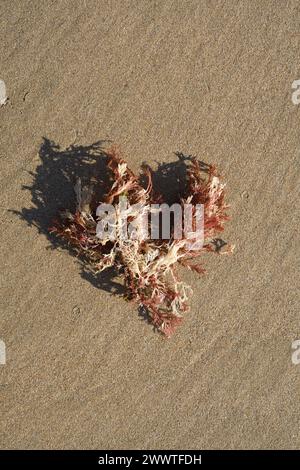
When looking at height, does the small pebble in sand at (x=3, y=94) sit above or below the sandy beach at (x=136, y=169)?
above

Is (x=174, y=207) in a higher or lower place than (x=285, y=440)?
higher

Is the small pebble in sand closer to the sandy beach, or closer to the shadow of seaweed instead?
the sandy beach

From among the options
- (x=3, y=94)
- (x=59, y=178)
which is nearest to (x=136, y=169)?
(x=59, y=178)

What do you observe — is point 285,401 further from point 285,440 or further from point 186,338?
point 186,338

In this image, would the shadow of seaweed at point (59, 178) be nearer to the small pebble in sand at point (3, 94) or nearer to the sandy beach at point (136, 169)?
the sandy beach at point (136, 169)

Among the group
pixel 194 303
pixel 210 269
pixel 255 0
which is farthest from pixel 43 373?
pixel 255 0

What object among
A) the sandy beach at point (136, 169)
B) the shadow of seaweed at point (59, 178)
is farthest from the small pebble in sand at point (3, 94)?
the shadow of seaweed at point (59, 178)

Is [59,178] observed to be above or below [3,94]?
below

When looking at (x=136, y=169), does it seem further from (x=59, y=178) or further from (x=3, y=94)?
(x=3, y=94)
